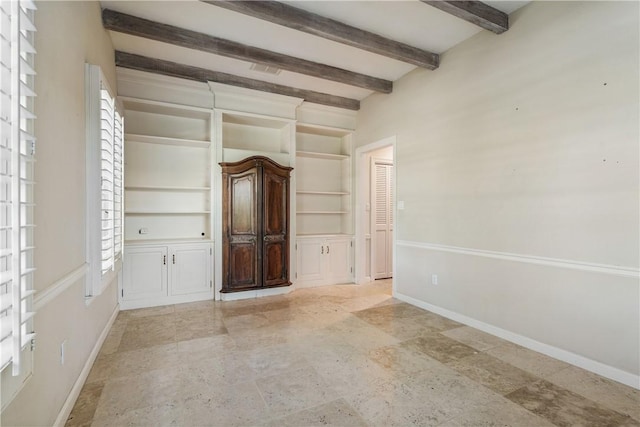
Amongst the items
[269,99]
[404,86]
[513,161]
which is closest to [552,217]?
[513,161]

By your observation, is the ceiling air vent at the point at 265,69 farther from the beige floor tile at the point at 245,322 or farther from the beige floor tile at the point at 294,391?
the beige floor tile at the point at 294,391

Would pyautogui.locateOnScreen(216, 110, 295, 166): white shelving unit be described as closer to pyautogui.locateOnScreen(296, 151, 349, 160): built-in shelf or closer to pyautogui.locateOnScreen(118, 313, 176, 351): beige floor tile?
pyautogui.locateOnScreen(296, 151, 349, 160): built-in shelf

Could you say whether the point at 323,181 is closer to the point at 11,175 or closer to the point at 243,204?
the point at 243,204

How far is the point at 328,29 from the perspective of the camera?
10.2 ft

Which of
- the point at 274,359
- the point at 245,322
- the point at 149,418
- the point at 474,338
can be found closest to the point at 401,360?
the point at 474,338

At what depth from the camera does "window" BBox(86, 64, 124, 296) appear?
2.42 m

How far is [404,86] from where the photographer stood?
443 cm

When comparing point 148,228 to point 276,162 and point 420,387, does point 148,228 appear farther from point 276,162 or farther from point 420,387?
point 420,387

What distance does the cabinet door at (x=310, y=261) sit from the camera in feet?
17.0

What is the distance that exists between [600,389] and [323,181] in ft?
14.2

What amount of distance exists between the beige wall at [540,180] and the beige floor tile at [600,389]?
0.41ft

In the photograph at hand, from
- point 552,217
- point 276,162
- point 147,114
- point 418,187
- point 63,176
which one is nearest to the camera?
point 63,176

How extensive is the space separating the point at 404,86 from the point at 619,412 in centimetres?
394

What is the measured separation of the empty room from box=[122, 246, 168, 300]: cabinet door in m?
0.03
